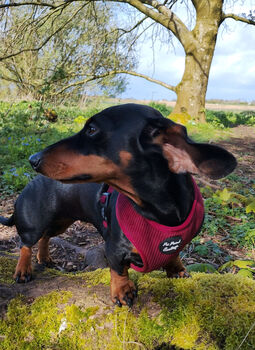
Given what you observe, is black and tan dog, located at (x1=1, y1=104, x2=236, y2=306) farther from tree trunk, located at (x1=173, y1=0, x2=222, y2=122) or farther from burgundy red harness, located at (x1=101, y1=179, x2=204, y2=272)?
tree trunk, located at (x1=173, y1=0, x2=222, y2=122)

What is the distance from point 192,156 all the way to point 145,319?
2.87 ft

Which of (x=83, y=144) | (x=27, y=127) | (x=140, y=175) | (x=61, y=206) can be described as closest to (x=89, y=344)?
(x=140, y=175)

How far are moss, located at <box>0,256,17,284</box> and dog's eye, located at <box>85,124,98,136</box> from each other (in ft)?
3.64

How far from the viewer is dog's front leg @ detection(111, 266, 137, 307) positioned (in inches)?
71.2

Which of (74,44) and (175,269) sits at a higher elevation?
(74,44)

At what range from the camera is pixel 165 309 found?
1.72 metres

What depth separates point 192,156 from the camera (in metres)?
1.62

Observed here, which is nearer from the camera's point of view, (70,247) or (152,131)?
(152,131)

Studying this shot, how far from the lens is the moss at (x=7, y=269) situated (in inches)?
86.6

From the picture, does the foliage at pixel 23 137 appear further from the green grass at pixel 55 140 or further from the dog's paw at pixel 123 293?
the dog's paw at pixel 123 293

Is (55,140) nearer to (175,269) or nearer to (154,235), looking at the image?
(175,269)

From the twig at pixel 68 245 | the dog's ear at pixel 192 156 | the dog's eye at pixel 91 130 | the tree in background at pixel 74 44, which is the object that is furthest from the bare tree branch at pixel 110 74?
the dog's ear at pixel 192 156

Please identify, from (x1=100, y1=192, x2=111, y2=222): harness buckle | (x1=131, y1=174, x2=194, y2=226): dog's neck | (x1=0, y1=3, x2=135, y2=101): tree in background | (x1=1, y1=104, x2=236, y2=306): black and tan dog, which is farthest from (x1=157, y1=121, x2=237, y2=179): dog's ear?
(x1=0, y1=3, x2=135, y2=101): tree in background

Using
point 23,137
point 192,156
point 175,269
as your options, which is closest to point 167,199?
point 192,156
